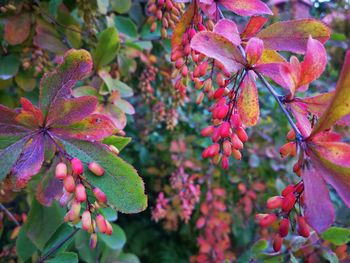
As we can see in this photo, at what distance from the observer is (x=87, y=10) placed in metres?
1.31

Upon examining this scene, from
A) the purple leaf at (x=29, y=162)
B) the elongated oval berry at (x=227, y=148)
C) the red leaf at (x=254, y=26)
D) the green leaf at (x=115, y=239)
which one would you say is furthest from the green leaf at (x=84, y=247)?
the red leaf at (x=254, y=26)

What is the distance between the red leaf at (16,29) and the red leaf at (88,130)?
0.62 meters

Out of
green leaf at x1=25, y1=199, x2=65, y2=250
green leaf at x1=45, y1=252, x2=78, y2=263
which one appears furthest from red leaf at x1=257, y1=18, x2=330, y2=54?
green leaf at x1=25, y1=199, x2=65, y2=250

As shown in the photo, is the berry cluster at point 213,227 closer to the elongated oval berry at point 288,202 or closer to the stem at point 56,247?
the stem at point 56,247

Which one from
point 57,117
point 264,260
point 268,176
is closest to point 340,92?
point 57,117

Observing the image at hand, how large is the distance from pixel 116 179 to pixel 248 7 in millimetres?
411

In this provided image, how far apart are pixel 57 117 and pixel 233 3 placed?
40cm

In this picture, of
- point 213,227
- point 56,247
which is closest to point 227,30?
point 56,247

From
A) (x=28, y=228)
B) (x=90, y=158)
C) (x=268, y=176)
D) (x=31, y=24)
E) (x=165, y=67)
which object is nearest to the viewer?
(x=90, y=158)

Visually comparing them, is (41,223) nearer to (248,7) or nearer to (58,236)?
(58,236)

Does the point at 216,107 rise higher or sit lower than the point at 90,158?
higher

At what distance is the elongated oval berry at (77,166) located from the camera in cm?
68

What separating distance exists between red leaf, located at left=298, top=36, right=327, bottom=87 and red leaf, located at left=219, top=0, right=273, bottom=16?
0.15 metres

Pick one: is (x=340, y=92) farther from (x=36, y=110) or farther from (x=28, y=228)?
(x=28, y=228)
